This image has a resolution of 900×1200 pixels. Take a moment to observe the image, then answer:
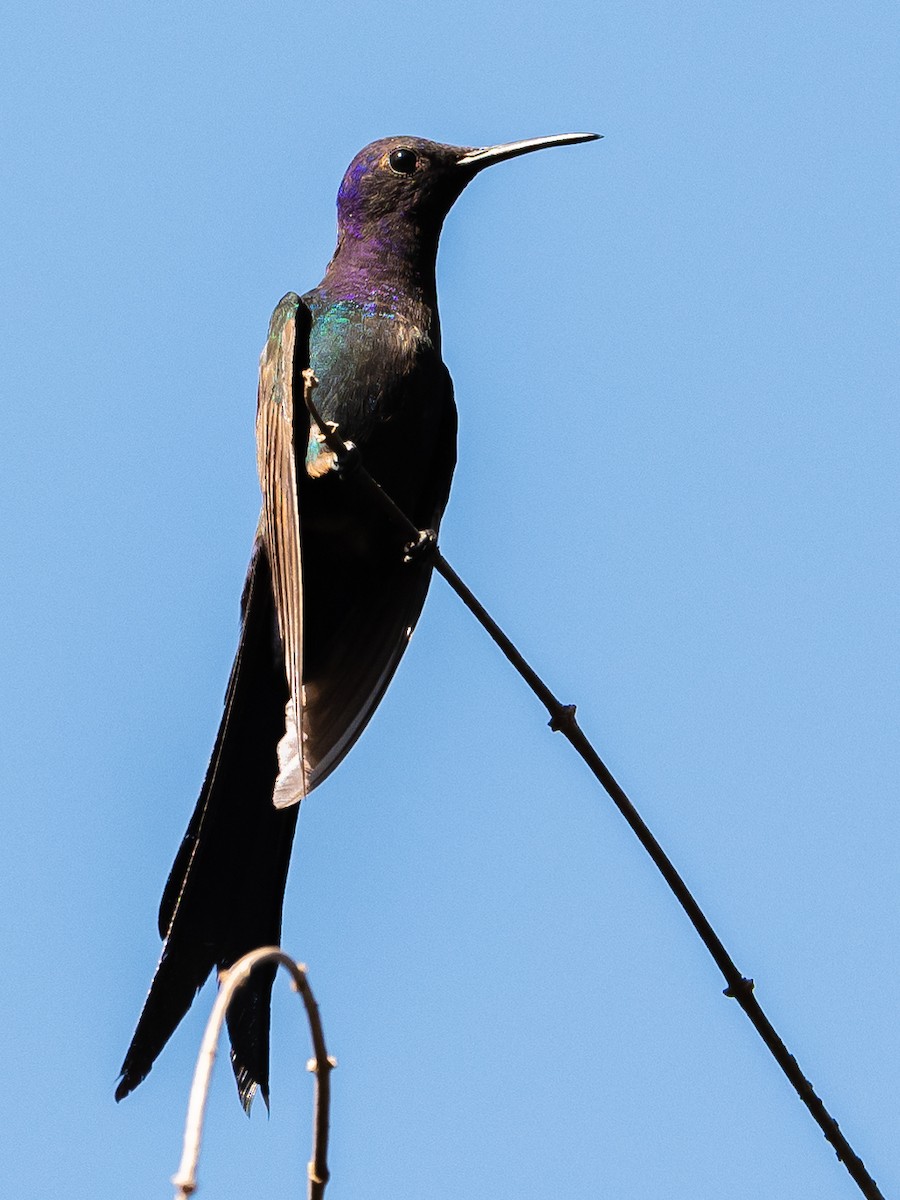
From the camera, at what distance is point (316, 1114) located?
1947 millimetres

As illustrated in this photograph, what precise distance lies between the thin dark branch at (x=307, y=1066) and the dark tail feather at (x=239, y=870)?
192 centimetres

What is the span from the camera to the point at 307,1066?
6.70 ft

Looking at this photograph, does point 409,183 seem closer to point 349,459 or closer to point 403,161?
point 403,161

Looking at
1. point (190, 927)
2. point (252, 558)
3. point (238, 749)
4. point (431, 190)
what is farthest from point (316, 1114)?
point (431, 190)

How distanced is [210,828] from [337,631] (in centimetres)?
88

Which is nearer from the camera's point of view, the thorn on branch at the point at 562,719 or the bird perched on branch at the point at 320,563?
the thorn on branch at the point at 562,719

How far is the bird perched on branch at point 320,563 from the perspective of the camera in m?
4.33

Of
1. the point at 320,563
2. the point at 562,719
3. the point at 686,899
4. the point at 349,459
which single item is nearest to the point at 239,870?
the point at 320,563

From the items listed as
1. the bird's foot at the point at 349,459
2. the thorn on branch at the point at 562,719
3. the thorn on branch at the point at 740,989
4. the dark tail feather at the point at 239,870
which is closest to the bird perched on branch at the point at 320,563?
the dark tail feather at the point at 239,870

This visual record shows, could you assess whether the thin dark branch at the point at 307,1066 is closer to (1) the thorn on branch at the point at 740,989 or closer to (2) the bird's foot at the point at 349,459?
(1) the thorn on branch at the point at 740,989

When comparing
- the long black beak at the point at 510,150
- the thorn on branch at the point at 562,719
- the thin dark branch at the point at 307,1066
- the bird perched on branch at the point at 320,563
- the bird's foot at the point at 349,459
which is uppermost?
the long black beak at the point at 510,150

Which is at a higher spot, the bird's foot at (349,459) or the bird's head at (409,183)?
the bird's head at (409,183)

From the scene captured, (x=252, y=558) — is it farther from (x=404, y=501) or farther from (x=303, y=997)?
(x=303, y=997)

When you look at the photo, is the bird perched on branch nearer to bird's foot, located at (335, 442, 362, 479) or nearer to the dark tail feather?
the dark tail feather
